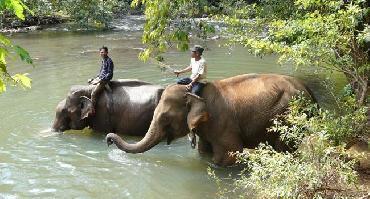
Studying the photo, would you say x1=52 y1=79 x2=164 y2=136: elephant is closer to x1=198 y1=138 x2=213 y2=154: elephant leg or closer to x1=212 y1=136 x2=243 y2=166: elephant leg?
x1=198 y1=138 x2=213 y2=154: elephant leg

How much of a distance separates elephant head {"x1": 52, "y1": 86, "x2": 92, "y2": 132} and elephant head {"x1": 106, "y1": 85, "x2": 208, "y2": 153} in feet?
9.61

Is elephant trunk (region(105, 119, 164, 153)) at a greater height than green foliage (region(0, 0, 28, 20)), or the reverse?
green foliage (region(0, 0, 28, 20))

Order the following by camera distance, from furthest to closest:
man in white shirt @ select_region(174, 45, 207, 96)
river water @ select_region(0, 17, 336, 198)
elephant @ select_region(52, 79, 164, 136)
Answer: elephant @ select_region(52, 79, 164, 136) < man in white shirt @ select_region(174, 45, 207, 96) < river water @ select_region(0, 17, 336, 198)


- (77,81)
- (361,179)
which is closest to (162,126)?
(361,179)

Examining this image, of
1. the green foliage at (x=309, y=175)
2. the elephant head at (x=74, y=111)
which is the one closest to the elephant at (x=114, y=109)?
the elephant head at (x=74, y=111)

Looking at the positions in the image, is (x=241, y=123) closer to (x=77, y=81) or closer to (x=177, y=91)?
(x=177, y=91)

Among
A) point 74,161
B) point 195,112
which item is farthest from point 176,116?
point 74,161

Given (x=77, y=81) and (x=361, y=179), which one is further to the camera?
(x=77, y=81)

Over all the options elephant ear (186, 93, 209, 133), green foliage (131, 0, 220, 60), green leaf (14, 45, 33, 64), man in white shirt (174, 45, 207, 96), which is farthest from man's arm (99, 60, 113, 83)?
green leaf (14, 45, 33, 64)

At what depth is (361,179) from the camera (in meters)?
7.62

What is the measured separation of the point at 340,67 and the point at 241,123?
204 cm

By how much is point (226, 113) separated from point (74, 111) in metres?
4.05

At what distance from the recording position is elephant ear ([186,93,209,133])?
841 cm

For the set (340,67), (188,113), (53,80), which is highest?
(340,67)
